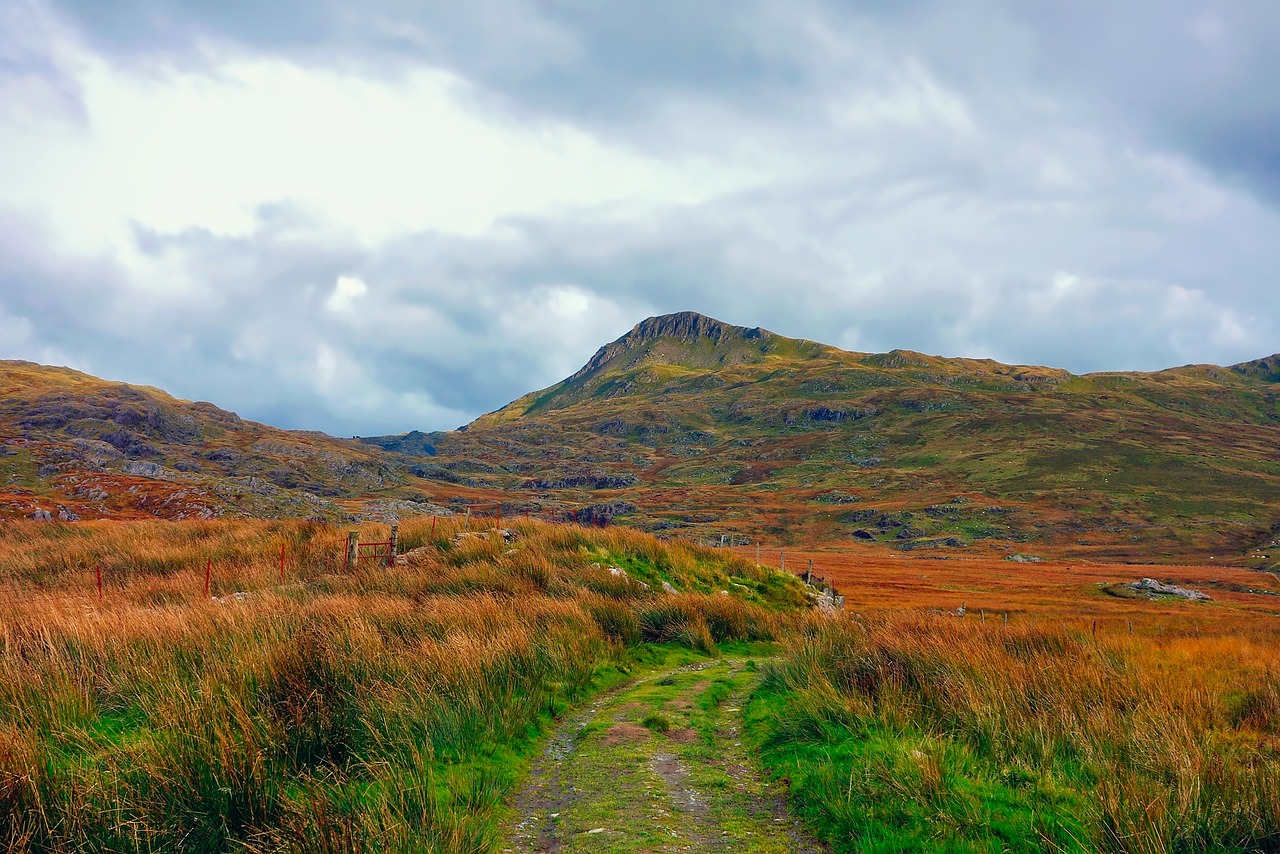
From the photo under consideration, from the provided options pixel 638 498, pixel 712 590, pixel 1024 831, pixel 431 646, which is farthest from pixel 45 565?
pixel 638 498

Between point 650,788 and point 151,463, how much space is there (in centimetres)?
10442

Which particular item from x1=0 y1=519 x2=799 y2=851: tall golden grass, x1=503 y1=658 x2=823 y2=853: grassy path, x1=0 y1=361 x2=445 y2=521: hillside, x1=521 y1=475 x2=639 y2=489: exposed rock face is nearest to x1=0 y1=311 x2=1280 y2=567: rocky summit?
x1=0 y1=361 x2=445 y2=521: hillside

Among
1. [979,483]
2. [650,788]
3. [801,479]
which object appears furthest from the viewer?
[801,479]

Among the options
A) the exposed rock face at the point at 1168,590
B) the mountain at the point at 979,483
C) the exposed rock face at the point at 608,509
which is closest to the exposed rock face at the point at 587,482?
the mountain at the point at 979,483

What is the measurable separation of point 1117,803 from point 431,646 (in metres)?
6.88

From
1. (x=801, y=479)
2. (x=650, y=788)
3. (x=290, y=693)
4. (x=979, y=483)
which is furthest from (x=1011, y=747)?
(x=801, y=479)

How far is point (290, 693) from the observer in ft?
21.0

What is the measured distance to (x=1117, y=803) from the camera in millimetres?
4633

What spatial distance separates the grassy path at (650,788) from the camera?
526 centimetres

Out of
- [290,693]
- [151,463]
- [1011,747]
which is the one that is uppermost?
[151,463]

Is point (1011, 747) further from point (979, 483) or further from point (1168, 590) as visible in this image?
point (979, 483)

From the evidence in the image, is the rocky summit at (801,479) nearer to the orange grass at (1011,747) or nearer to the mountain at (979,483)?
the mountain at (979,483)

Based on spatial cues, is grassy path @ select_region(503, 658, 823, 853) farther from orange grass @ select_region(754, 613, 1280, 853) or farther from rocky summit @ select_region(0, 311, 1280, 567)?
rocky summit @ select_region(0, 311, 1280, 567)

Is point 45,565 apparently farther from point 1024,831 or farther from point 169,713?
point 1024,831
